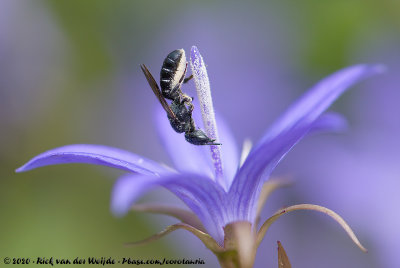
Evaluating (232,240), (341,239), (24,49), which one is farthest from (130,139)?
(232,240)

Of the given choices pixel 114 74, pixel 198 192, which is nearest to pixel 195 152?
pixel 198 192

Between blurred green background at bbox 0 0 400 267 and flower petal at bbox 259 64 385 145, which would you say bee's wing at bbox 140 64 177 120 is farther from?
blurred green background at bbox 0 0 400 267

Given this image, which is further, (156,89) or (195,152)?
(195,152)

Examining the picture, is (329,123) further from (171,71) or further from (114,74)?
(114,74)

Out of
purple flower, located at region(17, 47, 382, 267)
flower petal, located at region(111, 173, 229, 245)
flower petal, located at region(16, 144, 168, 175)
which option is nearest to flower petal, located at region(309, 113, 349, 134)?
purple flower, located at region(17, 47, 382, 267)

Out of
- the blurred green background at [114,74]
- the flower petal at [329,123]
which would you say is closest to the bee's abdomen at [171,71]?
the flower petal at [329,123]
